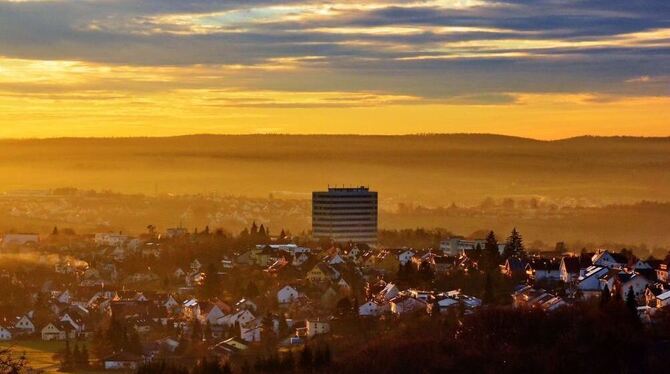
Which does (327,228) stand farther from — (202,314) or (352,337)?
(352,337)

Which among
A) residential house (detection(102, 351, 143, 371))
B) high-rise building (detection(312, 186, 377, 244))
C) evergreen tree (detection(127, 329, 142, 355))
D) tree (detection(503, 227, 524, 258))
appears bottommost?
residential house (detection(102, 351, 143, 371))

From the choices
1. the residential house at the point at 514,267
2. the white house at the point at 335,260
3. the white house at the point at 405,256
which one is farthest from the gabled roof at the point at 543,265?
the white house at the point at 335,260

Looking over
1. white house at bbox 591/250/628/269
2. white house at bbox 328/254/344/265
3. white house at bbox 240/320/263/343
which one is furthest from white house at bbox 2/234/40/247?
white house at bbox 591/250/628/269

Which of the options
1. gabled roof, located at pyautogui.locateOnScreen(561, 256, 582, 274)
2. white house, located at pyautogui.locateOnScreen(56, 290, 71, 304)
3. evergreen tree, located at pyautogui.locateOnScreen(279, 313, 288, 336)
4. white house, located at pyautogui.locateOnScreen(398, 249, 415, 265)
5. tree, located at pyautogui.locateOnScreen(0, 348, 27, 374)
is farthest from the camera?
white house, located at pyautogui.locateOnScreen(398, 249, 415, 265)

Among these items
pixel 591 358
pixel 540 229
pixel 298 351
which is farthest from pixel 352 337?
pixel 540 229

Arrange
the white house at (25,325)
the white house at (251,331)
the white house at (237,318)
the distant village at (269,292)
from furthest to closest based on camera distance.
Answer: the white house at (25,325) < the white house at (237,318) < the white house at (251,331) < the distant village at (269,292)

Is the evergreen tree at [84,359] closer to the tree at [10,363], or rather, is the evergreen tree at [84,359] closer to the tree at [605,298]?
the tree at [605,298]

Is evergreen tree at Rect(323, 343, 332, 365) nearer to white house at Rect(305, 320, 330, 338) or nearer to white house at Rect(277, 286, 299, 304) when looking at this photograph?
white house at Rect(305, 320, 330, 338)
